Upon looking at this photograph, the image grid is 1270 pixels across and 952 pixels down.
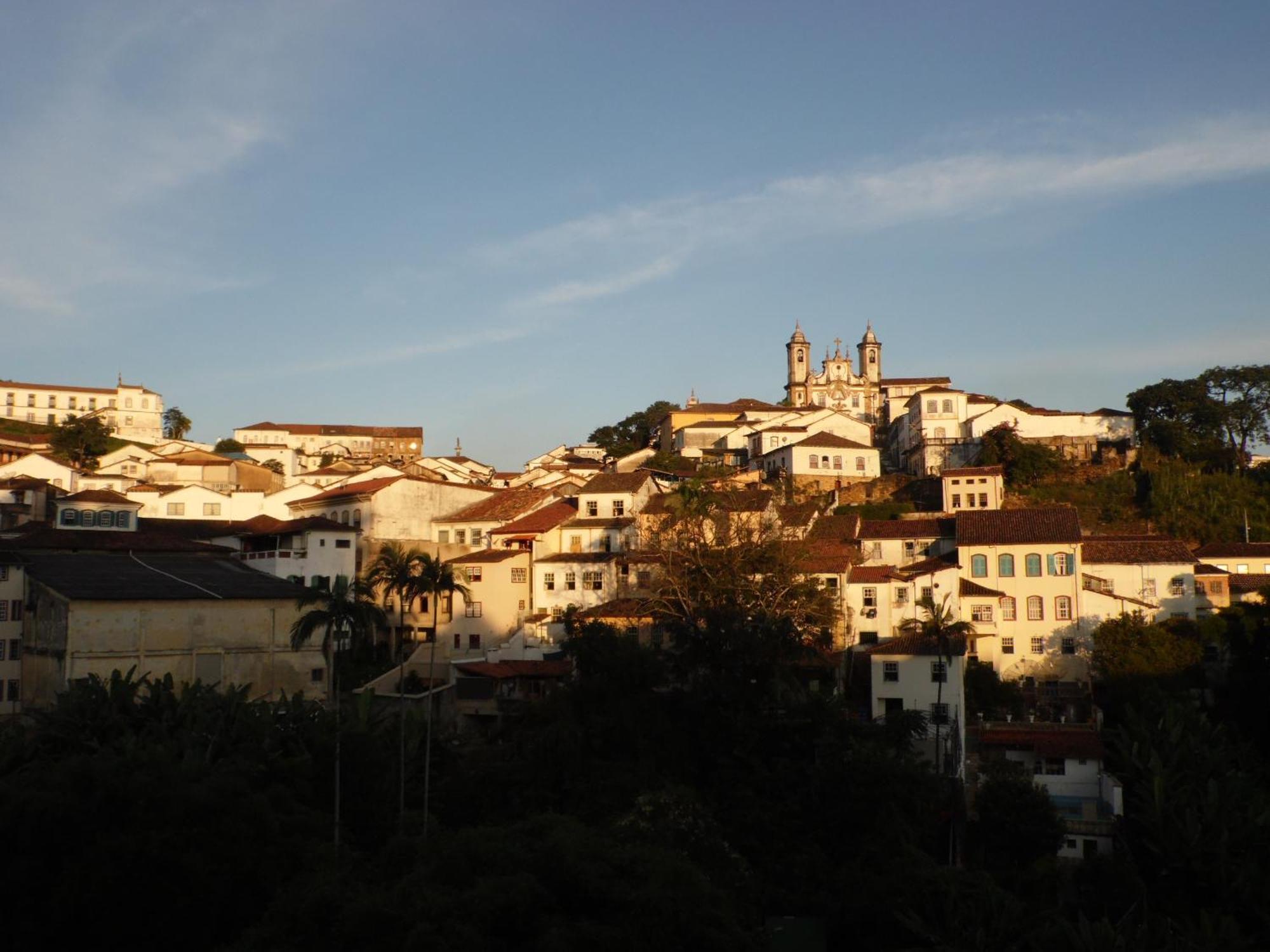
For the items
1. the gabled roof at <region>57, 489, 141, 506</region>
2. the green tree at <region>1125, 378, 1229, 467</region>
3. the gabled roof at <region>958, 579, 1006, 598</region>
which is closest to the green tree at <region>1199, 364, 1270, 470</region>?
the green tree at <region>1125, 378, 1229, 467</region>

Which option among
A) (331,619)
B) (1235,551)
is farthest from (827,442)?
(331,619)

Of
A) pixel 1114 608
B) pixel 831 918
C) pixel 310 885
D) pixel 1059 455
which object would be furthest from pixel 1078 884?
pixel 1059 455

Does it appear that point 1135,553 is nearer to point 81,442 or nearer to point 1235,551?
point 1235,551

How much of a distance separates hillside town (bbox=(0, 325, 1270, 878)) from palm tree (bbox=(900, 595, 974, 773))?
0.14 meters

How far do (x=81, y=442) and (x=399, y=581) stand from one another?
5102cm

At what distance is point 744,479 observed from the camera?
68.1 metres

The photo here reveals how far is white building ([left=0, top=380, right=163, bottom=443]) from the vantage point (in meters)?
106

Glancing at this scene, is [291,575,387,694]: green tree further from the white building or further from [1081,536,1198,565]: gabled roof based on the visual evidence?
the white building

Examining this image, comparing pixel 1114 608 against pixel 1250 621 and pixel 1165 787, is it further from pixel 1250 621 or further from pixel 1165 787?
pixel 1165 787

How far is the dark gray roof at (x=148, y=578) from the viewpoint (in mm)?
39094

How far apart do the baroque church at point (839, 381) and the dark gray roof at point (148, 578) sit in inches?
2219

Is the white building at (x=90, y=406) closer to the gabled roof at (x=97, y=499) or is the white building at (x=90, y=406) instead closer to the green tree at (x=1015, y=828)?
the gabled roof at (x=97, y=499)

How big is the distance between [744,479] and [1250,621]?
29234mm

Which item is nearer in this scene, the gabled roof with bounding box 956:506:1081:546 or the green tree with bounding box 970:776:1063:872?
the green tree with bounding box 970:776:1063:872
